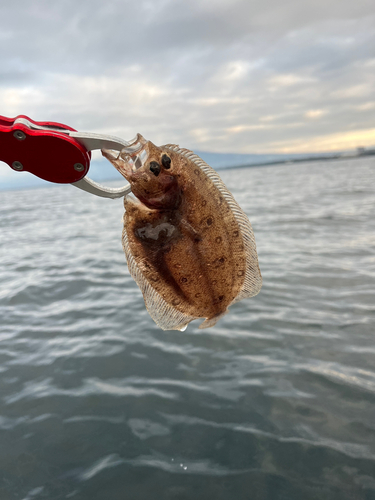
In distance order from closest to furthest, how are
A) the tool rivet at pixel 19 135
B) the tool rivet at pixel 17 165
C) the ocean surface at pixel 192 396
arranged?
the tool rivet at pixel 19 135 < the tool rivet at pixel 17 165 < the ocean surface at pixel 192 396

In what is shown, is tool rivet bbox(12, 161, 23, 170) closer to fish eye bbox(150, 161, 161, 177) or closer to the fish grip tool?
the fish grip tool

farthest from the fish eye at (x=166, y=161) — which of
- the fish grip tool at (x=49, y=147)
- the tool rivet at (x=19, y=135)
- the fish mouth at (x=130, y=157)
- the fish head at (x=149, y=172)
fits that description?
the tool rivet at (x=19, y=135)

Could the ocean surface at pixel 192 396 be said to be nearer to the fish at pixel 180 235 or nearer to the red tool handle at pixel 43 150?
the fish at pixel 180 235

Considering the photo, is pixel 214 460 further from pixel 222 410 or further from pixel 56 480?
pixel 56 480

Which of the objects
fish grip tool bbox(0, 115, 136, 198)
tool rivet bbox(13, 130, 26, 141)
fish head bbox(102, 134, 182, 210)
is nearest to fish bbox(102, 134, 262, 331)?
fish head bbox(102, 134, 182, 210)

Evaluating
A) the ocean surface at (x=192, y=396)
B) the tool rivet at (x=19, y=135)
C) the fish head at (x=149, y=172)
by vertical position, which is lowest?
the ocean surface at (x=192, y=396)

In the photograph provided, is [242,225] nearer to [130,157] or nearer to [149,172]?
[149,172]

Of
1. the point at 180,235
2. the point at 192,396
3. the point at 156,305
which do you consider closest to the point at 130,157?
the point at 180,235
